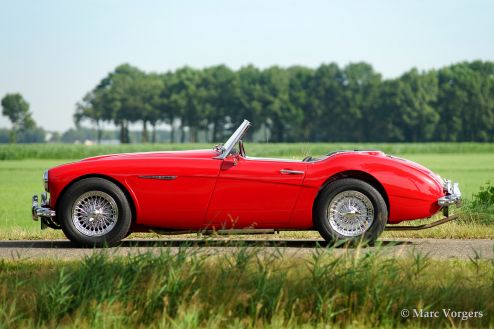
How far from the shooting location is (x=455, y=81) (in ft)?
442

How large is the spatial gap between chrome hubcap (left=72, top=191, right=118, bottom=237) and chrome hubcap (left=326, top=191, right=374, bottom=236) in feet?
7.56

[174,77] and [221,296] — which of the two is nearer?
[221,296]

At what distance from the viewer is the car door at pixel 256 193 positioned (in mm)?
9148

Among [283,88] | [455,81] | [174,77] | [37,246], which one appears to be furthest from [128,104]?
[37,246]

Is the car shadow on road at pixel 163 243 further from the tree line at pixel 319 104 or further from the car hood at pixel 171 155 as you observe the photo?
the tree line at pixel 319 104

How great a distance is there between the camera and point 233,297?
229 inches

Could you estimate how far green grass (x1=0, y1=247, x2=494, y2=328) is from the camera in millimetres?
5617

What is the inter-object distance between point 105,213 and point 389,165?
3080mm

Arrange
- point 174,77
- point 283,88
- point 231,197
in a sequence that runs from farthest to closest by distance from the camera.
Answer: point 174,77 → point 283,88 → point 231,197

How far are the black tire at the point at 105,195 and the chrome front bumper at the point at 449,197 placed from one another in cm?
337

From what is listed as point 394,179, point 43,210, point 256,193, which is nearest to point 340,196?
point 394,179

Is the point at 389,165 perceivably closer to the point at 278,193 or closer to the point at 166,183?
the point at 278,193

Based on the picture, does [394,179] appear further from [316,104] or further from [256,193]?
[316,104]

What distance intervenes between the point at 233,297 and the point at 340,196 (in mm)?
3457
